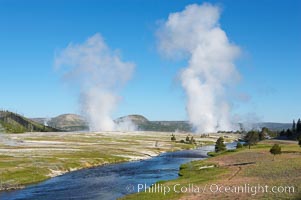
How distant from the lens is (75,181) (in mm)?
76875

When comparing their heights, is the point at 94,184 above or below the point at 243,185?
below

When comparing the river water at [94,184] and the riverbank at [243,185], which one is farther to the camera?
the river water at [94,184]

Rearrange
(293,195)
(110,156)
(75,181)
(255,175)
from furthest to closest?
(110,156) < (75,181) < (255,175) < (293,195)

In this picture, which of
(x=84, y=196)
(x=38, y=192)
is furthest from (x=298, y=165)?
(x=38, y=192)

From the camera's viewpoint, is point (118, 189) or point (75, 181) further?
point (75, 181)

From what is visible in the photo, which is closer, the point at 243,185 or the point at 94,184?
the point at 243,185

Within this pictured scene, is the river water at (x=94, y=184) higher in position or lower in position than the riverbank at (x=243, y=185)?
lower

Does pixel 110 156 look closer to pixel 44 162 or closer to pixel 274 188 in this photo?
pixel 44 162

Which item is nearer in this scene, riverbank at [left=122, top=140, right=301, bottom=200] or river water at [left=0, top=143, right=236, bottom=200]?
riverbank at [left=122, top=140, right=301, bottom=200]

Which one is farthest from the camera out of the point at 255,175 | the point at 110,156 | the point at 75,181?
the point at 110,156

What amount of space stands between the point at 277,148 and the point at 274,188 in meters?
42.8

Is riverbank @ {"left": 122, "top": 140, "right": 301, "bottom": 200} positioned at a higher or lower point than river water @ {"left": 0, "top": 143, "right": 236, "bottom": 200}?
higher

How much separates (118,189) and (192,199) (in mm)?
20462

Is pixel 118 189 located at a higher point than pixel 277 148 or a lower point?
lower
